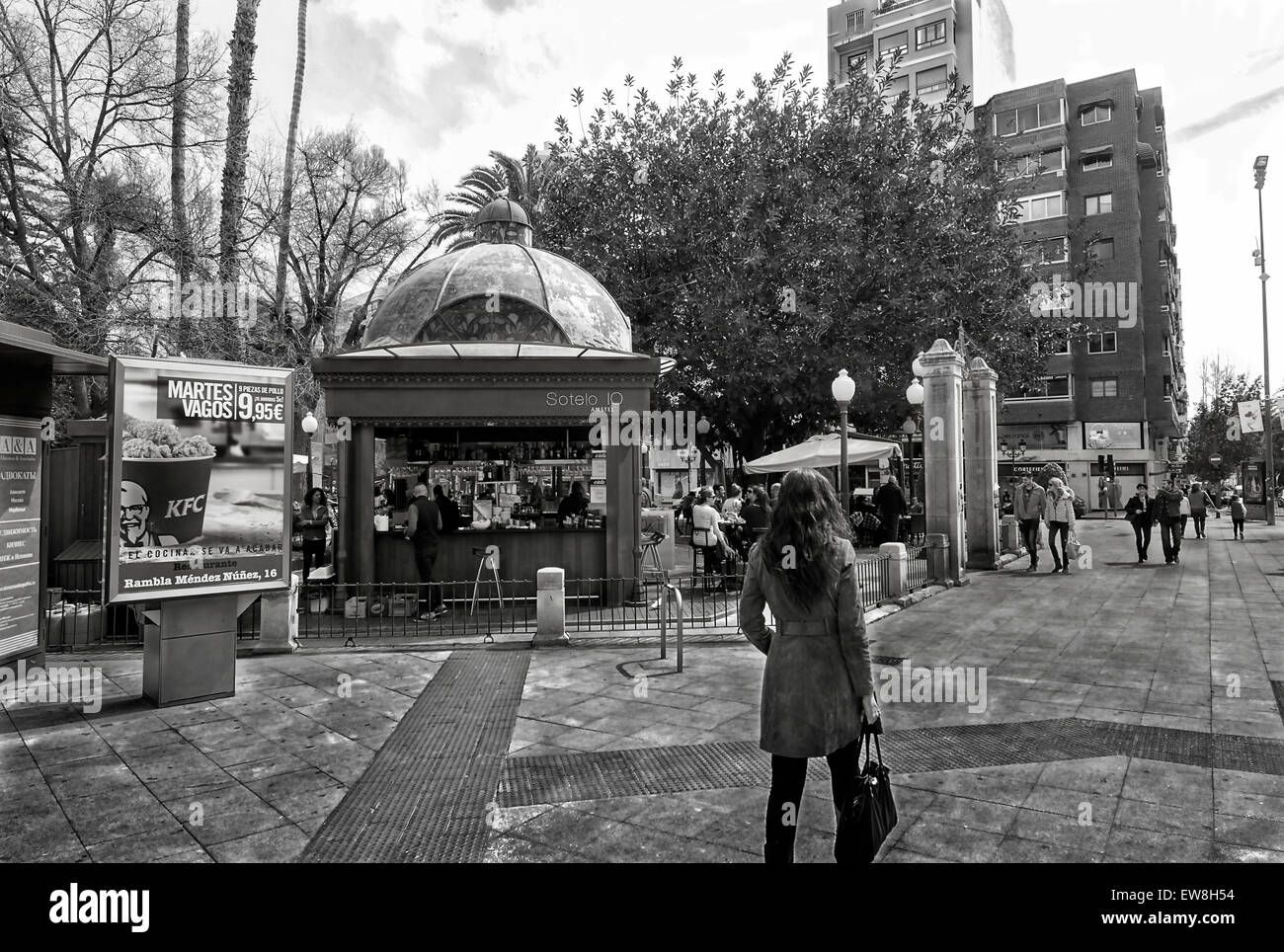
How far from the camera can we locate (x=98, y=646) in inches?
360

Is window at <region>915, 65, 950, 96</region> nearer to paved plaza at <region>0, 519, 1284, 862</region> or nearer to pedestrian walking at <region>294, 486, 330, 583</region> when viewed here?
pedestrian walking at <region>294, 486, 330, 583</region>

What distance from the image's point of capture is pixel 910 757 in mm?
5219

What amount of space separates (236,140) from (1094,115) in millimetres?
48333

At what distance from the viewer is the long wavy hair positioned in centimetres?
339

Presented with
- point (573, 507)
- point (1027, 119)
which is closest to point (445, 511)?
point (573, 507)

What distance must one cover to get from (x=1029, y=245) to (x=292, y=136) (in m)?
25.0

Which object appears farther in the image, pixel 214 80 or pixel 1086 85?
pixel 1086 85

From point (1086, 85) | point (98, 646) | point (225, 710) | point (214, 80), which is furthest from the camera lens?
point (1086, 85)

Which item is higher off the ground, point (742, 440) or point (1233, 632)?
point (742, 440)

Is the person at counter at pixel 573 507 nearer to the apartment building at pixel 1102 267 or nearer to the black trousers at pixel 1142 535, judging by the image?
the black trousers at pixel 1142 535

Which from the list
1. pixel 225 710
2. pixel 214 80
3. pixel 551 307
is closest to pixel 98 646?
pixel 225 710

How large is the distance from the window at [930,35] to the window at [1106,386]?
26.3 m

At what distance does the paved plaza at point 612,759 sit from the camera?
4.04m
